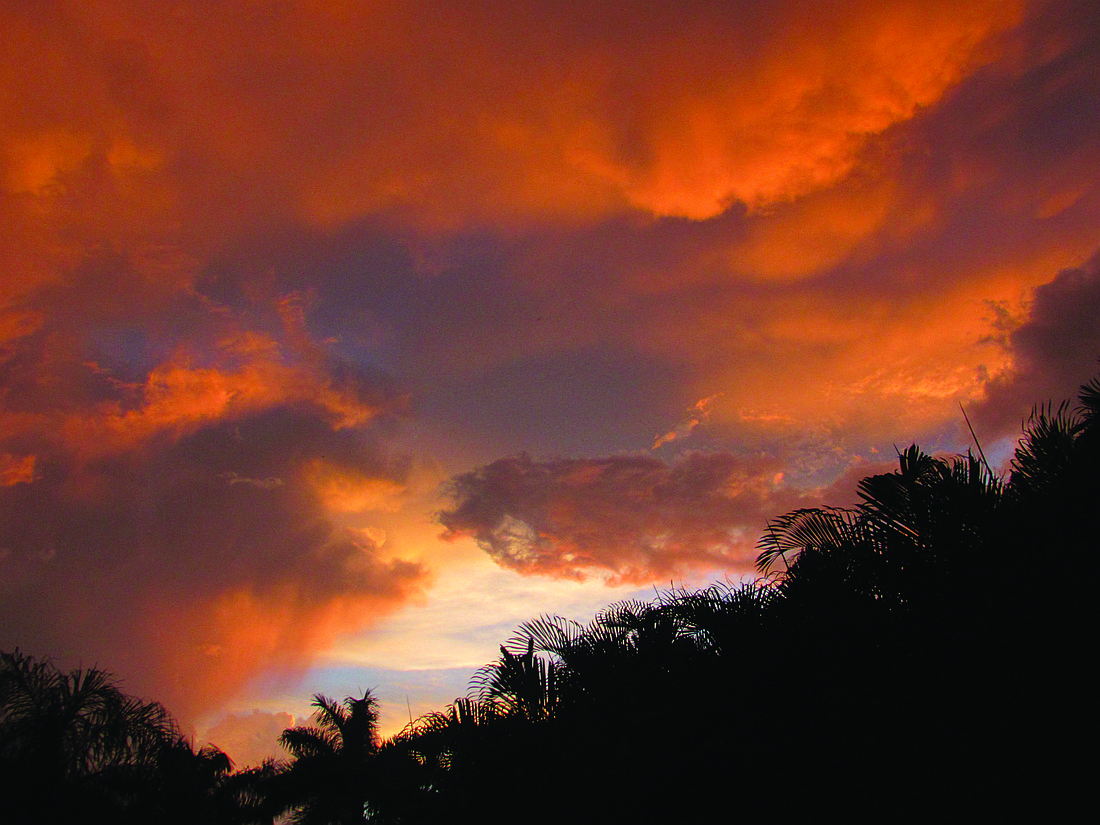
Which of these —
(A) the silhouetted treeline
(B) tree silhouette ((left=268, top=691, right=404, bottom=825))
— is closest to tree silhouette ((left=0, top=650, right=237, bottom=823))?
(A) the silhouetted treeline

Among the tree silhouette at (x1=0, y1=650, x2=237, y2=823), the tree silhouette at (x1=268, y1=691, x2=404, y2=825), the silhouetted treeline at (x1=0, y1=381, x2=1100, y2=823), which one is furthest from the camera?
the tree silhouette at (x1=268, y1=691, x2=404, y2=825)

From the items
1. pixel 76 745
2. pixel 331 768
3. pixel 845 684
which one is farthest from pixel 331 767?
pixel 845 684

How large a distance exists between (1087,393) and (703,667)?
703cm

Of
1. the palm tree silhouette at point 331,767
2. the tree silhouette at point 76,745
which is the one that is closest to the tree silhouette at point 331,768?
the palm tree silhouette at point 331,767

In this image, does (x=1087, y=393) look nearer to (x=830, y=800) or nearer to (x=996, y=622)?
(x=996, y=622)

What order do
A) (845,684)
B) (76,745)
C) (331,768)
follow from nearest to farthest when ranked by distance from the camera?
(845,684) < (76,745) < (331,768)

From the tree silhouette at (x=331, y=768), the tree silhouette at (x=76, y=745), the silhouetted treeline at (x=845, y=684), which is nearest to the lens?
the silhouetted treeline at (x=845, y=684)

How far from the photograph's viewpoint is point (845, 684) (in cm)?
639

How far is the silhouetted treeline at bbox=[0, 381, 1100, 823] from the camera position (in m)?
5.25

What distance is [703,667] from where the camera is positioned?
7.88 m

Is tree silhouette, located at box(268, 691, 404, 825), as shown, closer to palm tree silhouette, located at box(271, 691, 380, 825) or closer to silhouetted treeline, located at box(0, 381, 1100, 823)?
palm tree silhouette, located at box(271, 691, 380, 825)

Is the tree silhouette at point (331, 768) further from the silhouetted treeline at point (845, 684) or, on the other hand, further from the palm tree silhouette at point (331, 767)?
the silhouetted treeline at point (845, 684)

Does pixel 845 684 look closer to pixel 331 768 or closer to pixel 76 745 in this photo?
pixel 76 745

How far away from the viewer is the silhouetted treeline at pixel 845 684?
17.2ft
